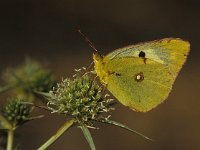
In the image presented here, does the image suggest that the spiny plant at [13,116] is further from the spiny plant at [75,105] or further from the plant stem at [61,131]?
the plant stem at [61,131]

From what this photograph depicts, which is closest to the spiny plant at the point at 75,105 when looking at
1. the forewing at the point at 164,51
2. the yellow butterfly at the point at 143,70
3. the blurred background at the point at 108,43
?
the yellow butterfly at the point at 143,70

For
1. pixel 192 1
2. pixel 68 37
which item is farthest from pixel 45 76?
pixel 192 1

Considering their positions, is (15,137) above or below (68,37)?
below

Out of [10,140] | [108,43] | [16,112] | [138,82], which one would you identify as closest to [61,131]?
[10,140]

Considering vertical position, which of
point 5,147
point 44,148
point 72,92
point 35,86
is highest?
point 35,86

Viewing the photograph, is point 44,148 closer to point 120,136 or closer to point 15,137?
point 15,137

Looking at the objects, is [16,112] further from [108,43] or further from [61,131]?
[108,43]

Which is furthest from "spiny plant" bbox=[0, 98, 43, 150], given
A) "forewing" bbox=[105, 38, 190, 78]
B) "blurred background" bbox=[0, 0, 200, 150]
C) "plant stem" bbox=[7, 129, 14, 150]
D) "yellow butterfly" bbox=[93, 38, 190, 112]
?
"blurred background" bbox=[0, 0, 200, 150]
